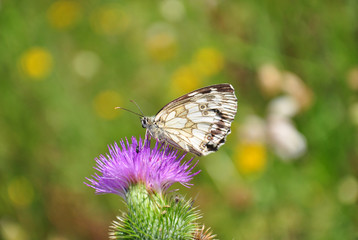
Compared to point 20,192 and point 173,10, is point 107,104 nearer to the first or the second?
point 20,192

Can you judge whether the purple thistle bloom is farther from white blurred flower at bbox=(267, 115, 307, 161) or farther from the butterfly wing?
white blurred flower at bbox=(267, 115, 307, 161)

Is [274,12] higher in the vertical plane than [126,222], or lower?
higher

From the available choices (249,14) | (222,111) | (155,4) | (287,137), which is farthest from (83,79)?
(222,111)

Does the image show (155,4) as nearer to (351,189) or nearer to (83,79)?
(83,79)

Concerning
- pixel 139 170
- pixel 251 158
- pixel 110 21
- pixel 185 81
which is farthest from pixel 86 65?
pixel 139 170

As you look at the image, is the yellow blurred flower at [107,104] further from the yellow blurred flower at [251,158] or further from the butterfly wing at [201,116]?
the butterfly wing at [201,116]

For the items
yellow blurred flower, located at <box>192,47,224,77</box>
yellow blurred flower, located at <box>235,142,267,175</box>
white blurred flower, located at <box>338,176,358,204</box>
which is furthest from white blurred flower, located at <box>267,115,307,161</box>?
yellow blurred flower, located at <box>192,47,224,77</box>

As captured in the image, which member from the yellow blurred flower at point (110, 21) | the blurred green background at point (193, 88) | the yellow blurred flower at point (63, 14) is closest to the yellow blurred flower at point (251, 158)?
the blurred green background at point (193, 88)
